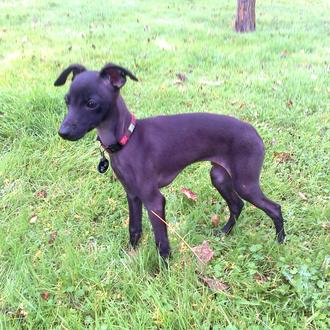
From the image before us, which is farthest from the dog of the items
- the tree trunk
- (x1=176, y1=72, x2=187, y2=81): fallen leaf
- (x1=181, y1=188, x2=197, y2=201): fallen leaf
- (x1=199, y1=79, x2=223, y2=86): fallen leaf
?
the tree trunk

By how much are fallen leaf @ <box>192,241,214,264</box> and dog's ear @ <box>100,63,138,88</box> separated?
3.93 feet

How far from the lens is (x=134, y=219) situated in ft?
9.21

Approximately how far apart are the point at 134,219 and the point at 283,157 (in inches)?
68.8

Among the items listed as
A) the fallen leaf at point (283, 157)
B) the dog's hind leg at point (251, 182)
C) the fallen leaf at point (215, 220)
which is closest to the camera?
the dog's hind leg at point (251, 182)

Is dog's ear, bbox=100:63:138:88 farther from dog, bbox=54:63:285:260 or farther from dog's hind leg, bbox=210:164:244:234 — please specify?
dog's hind leg, bbox=210:164:244:234

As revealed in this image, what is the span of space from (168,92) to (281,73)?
1724 millimetres

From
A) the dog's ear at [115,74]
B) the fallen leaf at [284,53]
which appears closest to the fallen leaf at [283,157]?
the dog's ear at [115,74]

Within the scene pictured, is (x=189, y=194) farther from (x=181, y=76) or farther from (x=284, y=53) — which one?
(x=284, y=53)

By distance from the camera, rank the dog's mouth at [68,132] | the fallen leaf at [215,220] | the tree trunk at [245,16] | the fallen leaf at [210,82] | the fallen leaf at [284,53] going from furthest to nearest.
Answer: the tree trunk at [245,16], the fallen leaf at [284,53], the fallen leaf at [210,82], the fallen leaf at [215,220], the dog's mouth at [68,132]

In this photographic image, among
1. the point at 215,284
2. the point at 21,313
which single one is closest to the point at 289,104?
the point at 215,284

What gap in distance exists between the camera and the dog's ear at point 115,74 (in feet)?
7.54

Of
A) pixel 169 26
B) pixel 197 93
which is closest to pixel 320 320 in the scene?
pixel 197 93

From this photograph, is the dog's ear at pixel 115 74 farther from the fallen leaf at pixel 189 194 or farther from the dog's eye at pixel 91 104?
the fallen leaf at pixel 189 194

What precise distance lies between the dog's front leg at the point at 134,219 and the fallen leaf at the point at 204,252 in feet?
1.30
